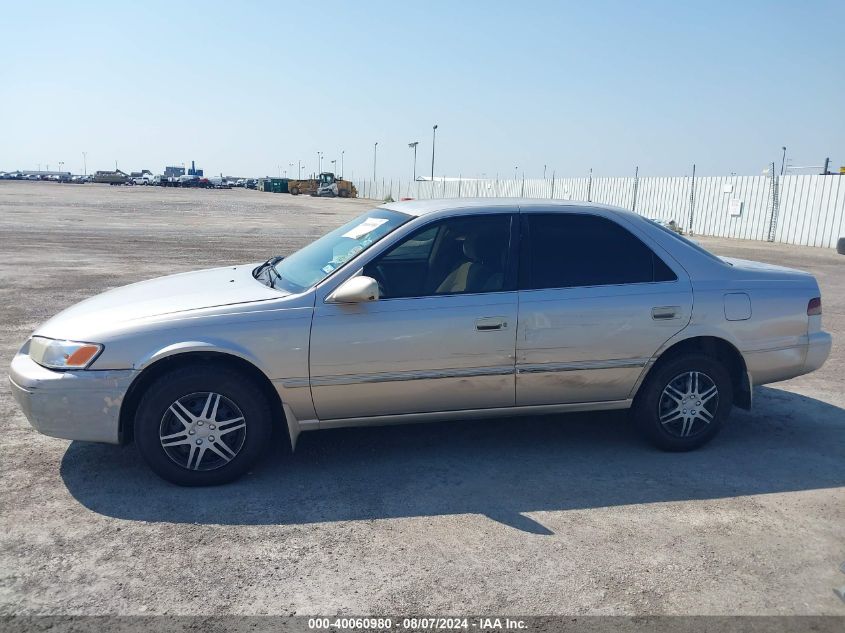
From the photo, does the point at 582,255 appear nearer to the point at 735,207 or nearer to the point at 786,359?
the point at 786,359

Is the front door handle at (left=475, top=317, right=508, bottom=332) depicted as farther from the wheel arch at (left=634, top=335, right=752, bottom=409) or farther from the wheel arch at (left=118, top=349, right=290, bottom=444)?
the wheel arch at (left=118, top=349, right=290, bottom=444)

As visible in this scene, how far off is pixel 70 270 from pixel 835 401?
12.1 metres

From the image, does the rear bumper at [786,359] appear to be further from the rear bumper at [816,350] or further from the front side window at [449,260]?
the front side window at [449,260]

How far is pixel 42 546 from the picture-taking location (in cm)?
360

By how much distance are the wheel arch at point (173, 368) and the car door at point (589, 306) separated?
1.59 meters

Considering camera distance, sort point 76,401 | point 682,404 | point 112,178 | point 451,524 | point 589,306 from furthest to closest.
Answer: point 112,178 → point 682,404 → point 589,306 → point 76,401 → point 451,524

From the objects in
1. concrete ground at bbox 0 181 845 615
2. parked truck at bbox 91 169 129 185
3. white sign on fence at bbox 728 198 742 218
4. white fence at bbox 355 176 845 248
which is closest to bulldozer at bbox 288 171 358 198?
parked truck at bbox 91 169 129 185

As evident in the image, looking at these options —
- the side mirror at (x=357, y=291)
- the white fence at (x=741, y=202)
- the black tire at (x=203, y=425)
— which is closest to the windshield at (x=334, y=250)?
the side mirror at (x=357, y=291)

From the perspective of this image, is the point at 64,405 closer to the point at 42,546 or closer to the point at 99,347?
the point at 99,347

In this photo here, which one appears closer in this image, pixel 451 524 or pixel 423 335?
pixel 451 524

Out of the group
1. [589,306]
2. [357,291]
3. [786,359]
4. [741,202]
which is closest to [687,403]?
[786,359]

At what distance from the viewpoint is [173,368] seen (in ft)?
13.9

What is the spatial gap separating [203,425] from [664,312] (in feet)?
9.67

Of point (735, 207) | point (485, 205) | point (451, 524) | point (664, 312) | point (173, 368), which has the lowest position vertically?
point (451, 524)
